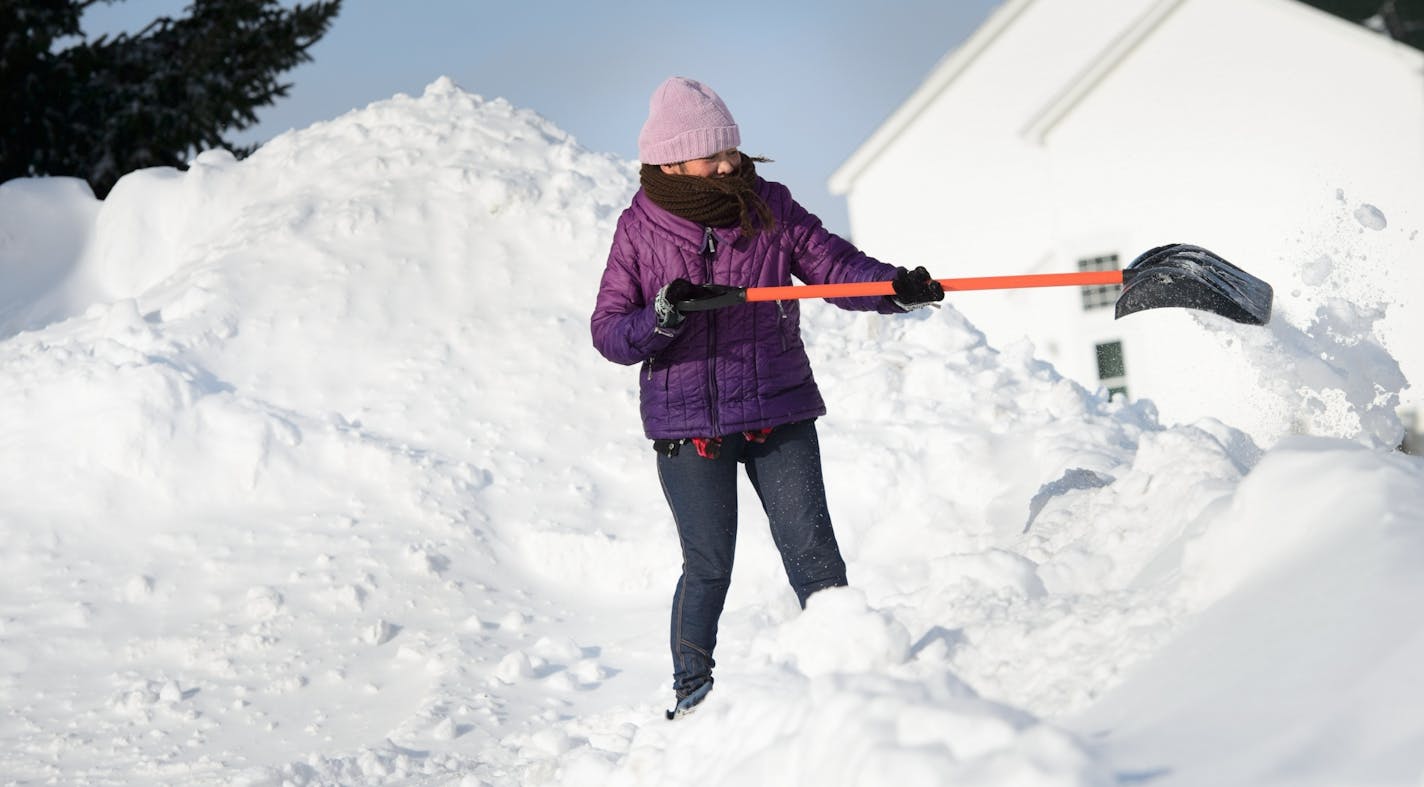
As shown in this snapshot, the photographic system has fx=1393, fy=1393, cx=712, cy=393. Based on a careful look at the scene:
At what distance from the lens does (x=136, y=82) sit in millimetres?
16047

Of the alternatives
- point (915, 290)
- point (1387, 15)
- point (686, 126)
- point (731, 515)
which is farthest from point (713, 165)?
point (1387, 15)

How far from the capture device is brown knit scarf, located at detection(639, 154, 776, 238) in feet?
12.1

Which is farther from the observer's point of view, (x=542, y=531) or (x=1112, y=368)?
(x=1112, y=368)

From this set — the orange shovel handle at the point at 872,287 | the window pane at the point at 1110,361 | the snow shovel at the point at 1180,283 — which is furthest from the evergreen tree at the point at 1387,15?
the orange shovel handle at the point at 872,287

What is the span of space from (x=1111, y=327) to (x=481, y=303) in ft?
19.0

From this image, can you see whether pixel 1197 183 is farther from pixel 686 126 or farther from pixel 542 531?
pixel 686 126

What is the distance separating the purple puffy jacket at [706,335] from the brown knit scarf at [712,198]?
44mm

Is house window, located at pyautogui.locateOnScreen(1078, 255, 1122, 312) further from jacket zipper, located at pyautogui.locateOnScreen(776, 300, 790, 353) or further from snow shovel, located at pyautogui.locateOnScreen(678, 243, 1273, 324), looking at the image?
jacket zipper, located at pyautogui.locateOnScreen(776, 300, 790, 353)

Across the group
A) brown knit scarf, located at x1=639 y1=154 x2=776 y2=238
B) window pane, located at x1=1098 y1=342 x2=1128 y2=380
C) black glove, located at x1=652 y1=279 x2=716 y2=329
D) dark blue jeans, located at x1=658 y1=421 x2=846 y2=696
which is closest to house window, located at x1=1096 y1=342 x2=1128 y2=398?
window pane, located at x1=1098 y1=342 x2=1128 y2=380

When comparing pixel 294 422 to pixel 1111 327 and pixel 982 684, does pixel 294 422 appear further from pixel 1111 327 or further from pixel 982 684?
pixel 1111 327

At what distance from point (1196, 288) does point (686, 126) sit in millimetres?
1850

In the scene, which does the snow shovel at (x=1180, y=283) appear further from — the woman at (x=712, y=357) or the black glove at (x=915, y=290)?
the woman at (x=712, y=357)

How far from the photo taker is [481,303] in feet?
29.9

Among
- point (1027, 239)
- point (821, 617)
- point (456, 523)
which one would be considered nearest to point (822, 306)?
point (456, 523)
